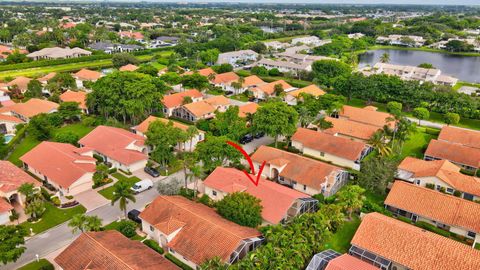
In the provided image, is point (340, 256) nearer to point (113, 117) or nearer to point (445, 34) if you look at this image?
point (113, 117)

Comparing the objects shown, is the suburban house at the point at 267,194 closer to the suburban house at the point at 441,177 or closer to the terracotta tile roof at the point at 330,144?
the terracotta tile roof at the point at 330,144

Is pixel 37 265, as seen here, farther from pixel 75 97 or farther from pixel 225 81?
pixel 225 81

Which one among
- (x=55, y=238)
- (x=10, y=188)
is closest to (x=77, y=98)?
(x=10, y=188)

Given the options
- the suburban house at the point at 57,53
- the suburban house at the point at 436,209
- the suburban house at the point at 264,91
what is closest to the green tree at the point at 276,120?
the suburban house at the point at 436,209

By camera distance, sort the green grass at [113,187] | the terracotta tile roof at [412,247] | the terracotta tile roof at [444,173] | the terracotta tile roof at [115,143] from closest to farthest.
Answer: the terracotta tile roof at [412,247] < the terracotta tile roof at [444,173] < the green grass at [113,187] < the terracotta tile roof at [115,143]

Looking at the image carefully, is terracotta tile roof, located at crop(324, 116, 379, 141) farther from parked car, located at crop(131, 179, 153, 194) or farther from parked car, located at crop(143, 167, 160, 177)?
parked car, located at crop(131, 179, 153, 194)

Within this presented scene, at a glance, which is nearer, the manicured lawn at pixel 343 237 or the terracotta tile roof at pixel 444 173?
the manicured lawn at pixel 343 237

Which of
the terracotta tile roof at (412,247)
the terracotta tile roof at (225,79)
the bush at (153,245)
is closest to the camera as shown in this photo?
the terracotta tile roof at (412,247)
